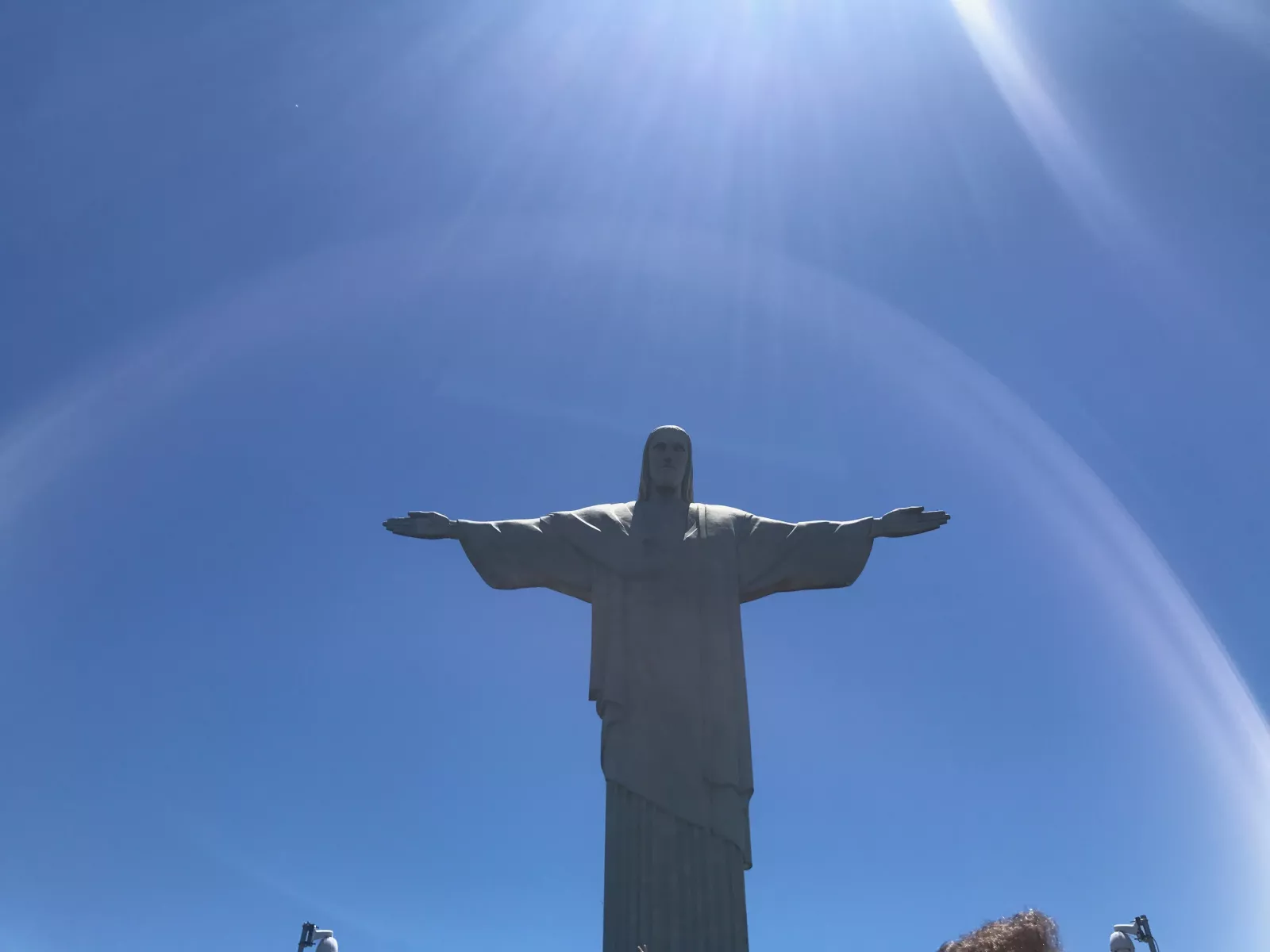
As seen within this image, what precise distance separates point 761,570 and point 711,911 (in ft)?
11.6

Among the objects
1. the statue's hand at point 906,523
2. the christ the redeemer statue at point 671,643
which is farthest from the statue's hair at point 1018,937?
the statue's hand at point 906,523

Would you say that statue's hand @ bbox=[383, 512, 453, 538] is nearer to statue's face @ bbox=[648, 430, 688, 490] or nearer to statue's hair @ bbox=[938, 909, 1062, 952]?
statue's face @ bbox=[648, 430, 688, 490]

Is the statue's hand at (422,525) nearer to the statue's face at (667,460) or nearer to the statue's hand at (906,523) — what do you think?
the statue's face at (667,460)

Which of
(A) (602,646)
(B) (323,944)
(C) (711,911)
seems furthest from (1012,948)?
(B) (323,944)

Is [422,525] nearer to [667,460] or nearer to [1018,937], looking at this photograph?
[667,460]

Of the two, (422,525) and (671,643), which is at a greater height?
(422,525)

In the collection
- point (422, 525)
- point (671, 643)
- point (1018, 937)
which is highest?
point (422, 525)

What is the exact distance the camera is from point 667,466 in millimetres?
10539

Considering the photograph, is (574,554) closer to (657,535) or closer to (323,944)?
(657,535)

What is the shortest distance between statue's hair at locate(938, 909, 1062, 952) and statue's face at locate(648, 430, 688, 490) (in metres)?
6.46

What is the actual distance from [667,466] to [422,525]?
2.79 m

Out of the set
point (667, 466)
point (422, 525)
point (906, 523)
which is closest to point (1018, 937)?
point (906, 523)

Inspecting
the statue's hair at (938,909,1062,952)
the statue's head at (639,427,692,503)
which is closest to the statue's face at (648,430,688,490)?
the statue's head at (639,427,692,503)

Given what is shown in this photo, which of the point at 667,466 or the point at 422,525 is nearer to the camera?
the point at 422,525
